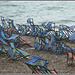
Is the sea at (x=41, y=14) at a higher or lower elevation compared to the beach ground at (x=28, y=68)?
lower

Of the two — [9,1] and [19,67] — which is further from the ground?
[19,67]

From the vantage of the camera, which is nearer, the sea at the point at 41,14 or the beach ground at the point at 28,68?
the beach ground at the point at 28,68

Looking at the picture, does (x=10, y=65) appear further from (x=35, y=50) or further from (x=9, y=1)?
(x=9, y=1)

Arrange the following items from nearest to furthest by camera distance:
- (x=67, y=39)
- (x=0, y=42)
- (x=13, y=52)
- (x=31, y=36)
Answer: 1. (x=13, y=52)
2. (x=0, y=42)
3. (x=67, y=39)
4. (x=31, y=36)

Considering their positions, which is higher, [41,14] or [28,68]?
[28,68]

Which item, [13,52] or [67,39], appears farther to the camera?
[67,39]

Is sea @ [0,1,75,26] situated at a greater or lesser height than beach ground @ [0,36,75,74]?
lesser

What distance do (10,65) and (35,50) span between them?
5.69 ft

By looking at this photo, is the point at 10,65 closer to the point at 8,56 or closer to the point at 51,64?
the point at 8,56

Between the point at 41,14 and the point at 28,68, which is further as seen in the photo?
the point at 41,14

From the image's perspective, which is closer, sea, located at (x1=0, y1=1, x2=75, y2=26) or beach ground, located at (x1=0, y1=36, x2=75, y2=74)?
beach ground, located at (x1=0, y1=36, x2=75, y2=74)

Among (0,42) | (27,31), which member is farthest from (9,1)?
(0,42)

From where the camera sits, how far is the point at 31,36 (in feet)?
36.9

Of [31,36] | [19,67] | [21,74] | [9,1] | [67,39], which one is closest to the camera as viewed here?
[21,74]
